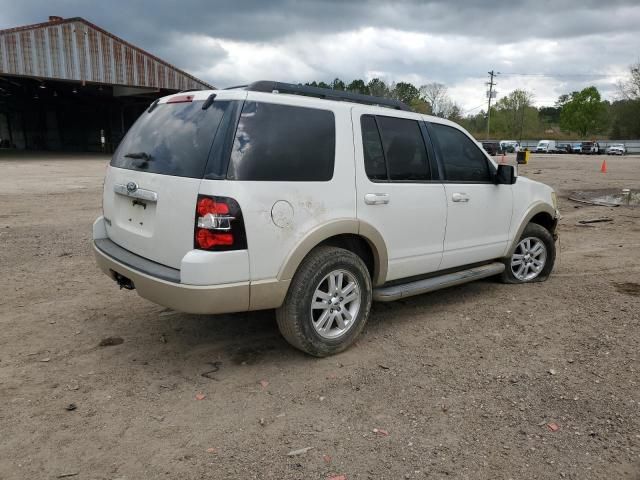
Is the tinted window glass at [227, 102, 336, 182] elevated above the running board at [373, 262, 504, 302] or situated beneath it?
elevated above

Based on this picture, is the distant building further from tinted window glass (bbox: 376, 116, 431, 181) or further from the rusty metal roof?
tinted window glass (bbox: 376, 116, 431, 181)

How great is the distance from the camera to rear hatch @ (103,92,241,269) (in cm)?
330

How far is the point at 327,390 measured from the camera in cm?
345

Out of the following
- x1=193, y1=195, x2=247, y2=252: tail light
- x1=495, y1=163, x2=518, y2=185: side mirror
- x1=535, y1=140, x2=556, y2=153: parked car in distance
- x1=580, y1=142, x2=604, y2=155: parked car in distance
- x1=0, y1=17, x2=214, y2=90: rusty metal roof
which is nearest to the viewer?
x1=193, y1=195, x2=247, y2=252: tail light

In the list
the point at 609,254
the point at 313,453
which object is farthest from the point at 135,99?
the point at 313,453

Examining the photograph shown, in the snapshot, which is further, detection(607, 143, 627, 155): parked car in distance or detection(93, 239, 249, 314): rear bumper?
detection(607, 143, 627, 155): parked car in distance

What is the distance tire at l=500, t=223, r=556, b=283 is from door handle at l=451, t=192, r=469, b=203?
117 cm

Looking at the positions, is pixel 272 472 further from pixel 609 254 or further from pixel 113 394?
pixel 609 254

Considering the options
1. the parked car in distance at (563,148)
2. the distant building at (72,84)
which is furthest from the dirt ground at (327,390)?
the parked car in distance at (563,148)

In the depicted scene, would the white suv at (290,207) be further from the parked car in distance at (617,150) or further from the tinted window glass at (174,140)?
the parked car in distance at (617,150)

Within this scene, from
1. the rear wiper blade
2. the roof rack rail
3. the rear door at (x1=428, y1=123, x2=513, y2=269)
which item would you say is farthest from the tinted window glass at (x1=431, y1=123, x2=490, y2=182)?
the rear wiper blade

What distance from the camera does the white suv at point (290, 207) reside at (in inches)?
128

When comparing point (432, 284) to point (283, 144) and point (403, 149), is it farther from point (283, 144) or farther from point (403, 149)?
point (283, 144)

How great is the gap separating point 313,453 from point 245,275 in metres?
1.17
